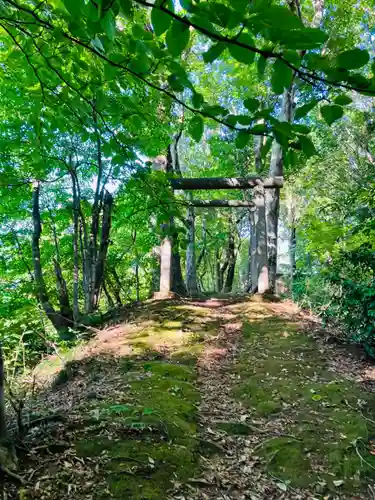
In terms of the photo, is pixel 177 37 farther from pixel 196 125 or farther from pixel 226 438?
pixel 226 438

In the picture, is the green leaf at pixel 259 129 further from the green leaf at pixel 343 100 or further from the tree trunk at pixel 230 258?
the tree trunk at pixel 230 258

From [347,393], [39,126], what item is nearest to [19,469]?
[39,126]

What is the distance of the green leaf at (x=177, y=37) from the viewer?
841 millimetres

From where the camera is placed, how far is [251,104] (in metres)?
0.99

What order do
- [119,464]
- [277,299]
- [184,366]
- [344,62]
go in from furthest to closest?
1. [277,299]
2. [184,366]
3. [119,464]
4. [344,62]

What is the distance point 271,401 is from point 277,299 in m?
4.67

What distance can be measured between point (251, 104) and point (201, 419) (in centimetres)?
297

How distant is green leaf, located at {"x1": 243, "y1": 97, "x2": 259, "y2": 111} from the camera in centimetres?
97

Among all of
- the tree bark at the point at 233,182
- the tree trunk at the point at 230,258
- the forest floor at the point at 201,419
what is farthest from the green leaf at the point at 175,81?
the tree trunk at the point at 230,258

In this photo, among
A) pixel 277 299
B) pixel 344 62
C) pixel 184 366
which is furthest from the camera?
pixel 277 299

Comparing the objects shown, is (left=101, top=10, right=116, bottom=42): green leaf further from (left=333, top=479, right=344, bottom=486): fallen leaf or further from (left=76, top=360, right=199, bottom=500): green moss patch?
(left=333, top=479, right=344, bottom=486): fallen leaf

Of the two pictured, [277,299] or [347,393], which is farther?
[277,299]

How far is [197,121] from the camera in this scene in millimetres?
1195

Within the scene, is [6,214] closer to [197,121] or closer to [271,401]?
[271,401]
